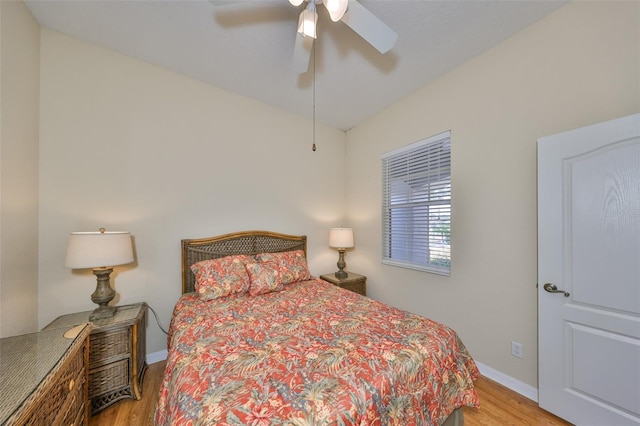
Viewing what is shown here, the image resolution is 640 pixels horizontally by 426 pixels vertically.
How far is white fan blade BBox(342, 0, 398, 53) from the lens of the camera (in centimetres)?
144

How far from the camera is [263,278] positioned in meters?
2.34

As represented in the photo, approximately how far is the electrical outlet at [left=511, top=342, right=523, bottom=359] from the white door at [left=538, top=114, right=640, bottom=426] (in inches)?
6.7

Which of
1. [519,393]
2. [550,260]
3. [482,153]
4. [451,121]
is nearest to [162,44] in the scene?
[451,121]

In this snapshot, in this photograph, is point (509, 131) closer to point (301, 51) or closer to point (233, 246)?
point (301, 51)

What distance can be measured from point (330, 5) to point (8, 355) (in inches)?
89.8

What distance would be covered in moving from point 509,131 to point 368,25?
4.69ft

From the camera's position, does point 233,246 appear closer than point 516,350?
No

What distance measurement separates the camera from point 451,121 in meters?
2.38

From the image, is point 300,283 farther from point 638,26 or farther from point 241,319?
point 638,26

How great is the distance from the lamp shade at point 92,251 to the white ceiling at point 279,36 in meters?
1.65

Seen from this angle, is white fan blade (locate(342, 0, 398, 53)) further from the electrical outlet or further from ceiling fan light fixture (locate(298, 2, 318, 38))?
the electrical outlet

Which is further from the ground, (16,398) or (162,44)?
(162,44)

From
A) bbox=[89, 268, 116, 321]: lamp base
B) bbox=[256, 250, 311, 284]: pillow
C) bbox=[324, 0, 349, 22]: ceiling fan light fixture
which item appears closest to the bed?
bbox=[256, 250, 311, 284]: pillow

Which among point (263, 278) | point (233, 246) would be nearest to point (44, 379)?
point (263, 278)
